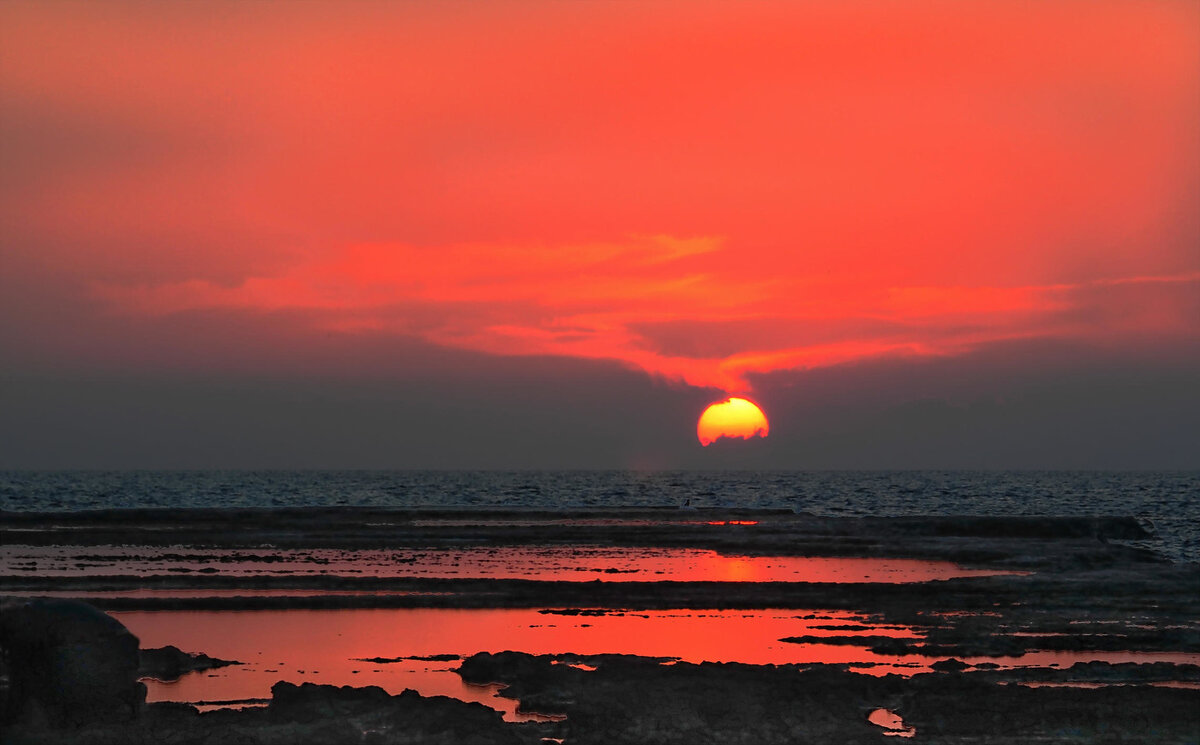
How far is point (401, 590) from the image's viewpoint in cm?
3325

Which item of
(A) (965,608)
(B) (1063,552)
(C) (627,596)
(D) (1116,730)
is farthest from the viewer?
(B) (1063,552)

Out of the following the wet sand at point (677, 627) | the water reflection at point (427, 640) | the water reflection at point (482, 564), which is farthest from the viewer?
the water reflection at point (482, 564)

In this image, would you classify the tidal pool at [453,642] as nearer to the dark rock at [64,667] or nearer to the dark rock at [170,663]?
the dark rock at [170,663]

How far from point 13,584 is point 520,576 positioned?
50.1 ft

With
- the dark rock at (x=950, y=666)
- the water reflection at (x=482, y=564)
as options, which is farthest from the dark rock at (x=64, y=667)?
the water reflection at (x=482, y=564)

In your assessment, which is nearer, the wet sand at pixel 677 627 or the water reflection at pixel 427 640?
the wet sand at pixel 677 627

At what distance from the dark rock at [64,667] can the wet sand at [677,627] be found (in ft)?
3.23

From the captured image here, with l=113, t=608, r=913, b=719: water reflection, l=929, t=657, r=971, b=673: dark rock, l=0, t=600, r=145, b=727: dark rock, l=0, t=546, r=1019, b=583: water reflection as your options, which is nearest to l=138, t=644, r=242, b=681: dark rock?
l=113, t=608, r=913, b=719: water reflection

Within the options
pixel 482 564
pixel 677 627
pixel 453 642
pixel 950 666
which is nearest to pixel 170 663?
pixel 453 642

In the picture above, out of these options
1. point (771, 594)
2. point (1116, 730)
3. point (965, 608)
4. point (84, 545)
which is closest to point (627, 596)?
point (771, 594)

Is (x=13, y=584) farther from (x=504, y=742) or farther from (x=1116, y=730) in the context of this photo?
(x=1116, y=730)

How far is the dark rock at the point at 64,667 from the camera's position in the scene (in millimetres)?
14656

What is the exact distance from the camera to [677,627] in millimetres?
25891

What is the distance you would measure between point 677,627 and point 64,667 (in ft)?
46.7
